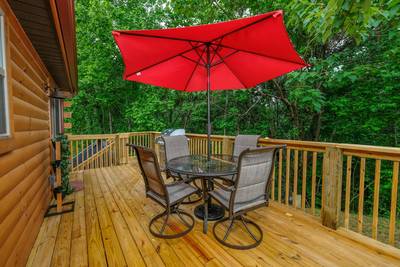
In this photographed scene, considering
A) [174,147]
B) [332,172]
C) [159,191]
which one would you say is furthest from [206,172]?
[332,172]

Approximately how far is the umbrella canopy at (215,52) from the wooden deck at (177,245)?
197cm

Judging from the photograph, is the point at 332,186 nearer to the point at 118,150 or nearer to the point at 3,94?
the point at 3,94

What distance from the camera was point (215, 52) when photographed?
250 cm

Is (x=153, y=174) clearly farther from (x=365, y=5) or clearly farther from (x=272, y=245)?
(x=365, y=5)

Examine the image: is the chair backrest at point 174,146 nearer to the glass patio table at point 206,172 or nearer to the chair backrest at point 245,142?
the glass patio table at point 206,172

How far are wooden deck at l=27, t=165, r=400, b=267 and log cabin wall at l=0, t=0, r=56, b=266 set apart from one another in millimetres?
297

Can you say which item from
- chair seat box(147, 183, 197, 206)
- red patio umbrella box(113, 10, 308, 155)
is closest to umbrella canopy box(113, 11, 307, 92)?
red patio umbrella box(113, 10, 308, 155)

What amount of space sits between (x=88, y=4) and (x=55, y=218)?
1012 cm

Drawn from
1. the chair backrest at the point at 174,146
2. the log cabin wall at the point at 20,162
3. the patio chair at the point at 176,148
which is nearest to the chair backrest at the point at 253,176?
the patio chair at the point at 176,148

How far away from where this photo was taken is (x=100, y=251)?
194cm

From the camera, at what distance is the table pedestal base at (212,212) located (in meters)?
2.58

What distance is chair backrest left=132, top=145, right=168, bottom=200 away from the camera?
1.96 m

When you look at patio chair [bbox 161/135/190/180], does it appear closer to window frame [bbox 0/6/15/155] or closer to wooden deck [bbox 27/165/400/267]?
wooden deck [bbox 27/165/400/267]

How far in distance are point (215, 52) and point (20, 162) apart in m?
2.42
